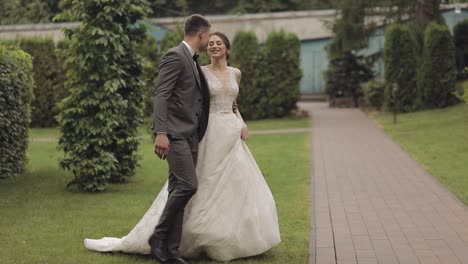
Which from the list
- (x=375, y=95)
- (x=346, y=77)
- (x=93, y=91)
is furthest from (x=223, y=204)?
(x=346, y=77)

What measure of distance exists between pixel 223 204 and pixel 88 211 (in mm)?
3302

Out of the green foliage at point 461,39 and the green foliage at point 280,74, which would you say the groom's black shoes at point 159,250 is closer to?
the green foliage at point 280,74

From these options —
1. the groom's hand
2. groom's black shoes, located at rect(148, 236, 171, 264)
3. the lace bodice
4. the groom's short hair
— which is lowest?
groom's black shoes, located at rect(148, 236, 171, 264)

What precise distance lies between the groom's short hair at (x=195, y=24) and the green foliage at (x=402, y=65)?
19443 mm

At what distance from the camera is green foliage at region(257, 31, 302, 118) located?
83.1 ft

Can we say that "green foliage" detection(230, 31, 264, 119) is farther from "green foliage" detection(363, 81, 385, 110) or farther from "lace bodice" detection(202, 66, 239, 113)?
"lace bodice" detection(202, 66, 239, 113)

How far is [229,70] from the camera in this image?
6.71 meters

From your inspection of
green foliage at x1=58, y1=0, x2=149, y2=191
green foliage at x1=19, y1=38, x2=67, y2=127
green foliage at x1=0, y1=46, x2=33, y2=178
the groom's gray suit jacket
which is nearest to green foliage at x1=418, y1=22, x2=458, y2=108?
green foliage at x1=19, y1=38, x2=67, y2=127

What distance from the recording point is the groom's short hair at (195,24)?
629cm

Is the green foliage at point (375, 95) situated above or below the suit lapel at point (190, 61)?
below

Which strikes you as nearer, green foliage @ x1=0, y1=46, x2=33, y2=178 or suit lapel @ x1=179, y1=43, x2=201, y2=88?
suit lapel @ x1=179, y1=43, x2=201, y2=88

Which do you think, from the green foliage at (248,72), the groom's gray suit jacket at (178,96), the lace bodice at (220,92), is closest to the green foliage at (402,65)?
the green foliage at (248,72)

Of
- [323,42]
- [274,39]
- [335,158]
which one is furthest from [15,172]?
[323,42]

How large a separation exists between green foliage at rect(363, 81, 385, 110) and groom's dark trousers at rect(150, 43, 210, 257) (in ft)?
69.9
